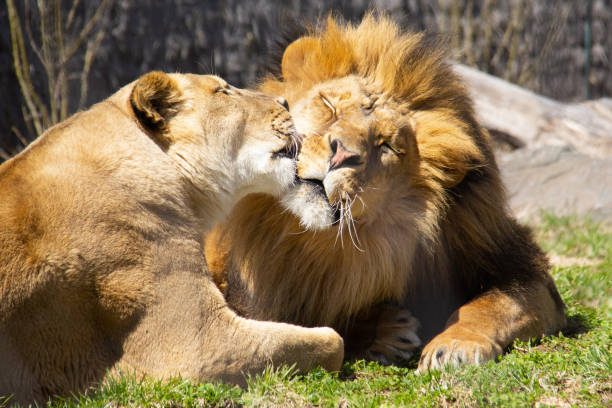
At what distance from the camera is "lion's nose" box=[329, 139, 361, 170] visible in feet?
10.1

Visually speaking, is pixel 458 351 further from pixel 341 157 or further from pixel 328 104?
pixel 328 104

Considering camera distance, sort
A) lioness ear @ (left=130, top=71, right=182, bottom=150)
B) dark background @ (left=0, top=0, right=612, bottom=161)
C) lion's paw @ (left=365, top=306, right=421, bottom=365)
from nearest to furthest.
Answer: lioness ear @ (left=130, top=71, right=182, bottom=150), lion's paw @ (left=365, top=306, right=421, bottom=365), dark background @ (left=0, top=0, right=612, bottom=161)

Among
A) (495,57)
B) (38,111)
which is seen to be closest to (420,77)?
(38,111)

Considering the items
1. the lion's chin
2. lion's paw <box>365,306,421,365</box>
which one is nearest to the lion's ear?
the lion's chin

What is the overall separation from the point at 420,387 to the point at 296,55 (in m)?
1.86

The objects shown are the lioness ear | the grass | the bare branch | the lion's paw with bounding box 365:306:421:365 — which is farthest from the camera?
the bare branch

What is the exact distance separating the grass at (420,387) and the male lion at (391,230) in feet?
0.77

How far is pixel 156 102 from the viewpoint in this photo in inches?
116

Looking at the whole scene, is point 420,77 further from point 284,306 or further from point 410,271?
point 284,306

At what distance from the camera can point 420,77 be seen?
11.7 feet

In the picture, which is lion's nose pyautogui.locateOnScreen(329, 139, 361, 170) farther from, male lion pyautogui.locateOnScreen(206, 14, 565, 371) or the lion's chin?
the lion's chin

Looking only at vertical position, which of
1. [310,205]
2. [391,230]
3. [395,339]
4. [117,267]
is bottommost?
[395,339]

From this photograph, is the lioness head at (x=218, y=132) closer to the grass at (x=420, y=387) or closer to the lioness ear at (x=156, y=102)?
the lioness ear at (x=156, y=102)

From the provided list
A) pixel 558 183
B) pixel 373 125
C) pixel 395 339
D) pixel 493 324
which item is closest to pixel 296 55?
pixel 373 125
